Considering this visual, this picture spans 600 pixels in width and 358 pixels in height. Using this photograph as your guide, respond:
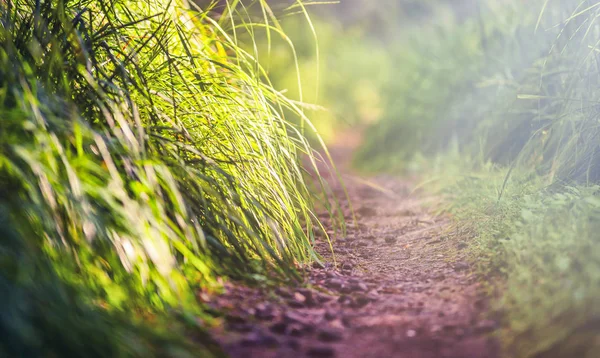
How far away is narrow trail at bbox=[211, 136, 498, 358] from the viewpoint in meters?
1.15

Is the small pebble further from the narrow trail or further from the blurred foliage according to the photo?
the blurred foliage

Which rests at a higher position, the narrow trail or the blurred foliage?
the blurred foliage

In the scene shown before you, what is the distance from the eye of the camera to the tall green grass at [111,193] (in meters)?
0.99

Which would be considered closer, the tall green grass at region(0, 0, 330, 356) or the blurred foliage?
the tall green grass at region(0, 0, 330, 356)

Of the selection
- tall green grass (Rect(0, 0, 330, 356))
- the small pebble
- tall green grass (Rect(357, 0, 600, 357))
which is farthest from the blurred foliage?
the small pebble

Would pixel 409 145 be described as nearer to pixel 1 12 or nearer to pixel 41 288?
pixel 1 12

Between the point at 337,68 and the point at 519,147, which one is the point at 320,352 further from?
the point at 337,68

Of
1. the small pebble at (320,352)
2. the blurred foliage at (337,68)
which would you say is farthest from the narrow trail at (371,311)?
the blurred foliage at (337,68)

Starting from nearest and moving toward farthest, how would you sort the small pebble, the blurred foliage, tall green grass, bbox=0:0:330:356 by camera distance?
tall green grass, bbox=0:0:330:356, the small pebble, the blurred foliage

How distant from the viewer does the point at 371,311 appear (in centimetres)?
136

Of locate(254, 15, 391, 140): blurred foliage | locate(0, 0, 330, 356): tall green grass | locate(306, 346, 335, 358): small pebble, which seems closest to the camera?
locate(0, 0, 330, 356): tall green grass

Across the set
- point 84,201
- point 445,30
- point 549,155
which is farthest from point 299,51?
point 84,201

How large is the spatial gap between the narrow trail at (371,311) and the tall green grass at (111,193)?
9 cm

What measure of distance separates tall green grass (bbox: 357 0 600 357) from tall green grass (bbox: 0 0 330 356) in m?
0.60
